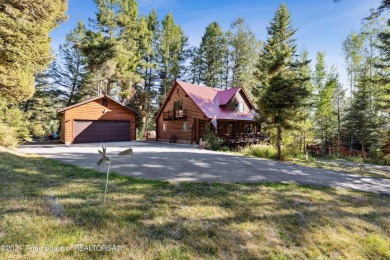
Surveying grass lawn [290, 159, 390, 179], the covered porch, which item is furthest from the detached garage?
grass lawn [290, 159, 390, 179]

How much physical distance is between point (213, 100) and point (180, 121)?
444 cm

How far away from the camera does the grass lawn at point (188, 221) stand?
261cm

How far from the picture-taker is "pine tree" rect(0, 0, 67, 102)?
8.84 m

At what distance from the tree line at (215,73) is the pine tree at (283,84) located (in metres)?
0.06

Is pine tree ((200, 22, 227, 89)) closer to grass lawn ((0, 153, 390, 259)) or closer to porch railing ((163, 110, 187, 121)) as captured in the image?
porch railing ((163, 110, 187, 121))

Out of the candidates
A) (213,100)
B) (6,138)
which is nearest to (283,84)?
(213,100)

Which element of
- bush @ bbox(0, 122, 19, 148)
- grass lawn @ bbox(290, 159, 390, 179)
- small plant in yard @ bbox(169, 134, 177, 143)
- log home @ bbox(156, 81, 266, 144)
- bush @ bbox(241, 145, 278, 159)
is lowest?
grass lawn @ bbox(290, 159, 390, 179)

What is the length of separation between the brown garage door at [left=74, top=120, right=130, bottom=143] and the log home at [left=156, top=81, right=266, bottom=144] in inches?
184

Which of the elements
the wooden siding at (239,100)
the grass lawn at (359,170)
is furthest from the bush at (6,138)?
the wooden siding at (239,100)

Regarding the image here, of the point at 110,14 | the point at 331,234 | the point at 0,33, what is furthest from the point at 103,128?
the point at 331,234

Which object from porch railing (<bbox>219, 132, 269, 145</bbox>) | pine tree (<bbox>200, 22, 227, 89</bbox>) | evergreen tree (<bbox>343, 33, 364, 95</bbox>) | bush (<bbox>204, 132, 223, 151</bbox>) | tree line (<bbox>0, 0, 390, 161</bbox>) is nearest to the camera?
tree line (<bbox>0, 0, 390, 161</bbox>)

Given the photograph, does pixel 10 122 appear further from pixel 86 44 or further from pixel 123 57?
pixel 123 57

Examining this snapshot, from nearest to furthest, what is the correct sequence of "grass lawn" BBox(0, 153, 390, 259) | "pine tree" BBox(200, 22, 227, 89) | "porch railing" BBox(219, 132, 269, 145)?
"grass lawn" BBox(0, 153, 390, 259) → "porch railing" BBox(219, 132, 269, 145) → "pine tree" BBox(200, 22, 227, 89)

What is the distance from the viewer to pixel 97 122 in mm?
19953
